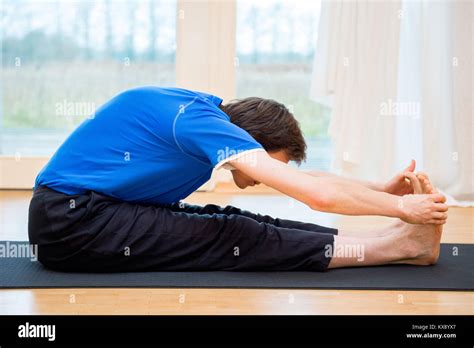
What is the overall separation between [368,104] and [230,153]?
2.43 meters

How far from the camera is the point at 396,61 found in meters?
4.35

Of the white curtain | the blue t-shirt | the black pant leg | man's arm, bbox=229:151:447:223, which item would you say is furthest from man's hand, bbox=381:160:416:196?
the white curtain

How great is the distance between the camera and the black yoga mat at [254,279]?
7.45 feet

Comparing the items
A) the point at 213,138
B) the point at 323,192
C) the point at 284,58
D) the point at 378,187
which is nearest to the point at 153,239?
the point at 213,138

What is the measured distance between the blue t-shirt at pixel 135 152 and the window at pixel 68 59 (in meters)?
2.21

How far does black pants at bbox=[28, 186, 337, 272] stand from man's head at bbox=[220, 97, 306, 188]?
0.18 m

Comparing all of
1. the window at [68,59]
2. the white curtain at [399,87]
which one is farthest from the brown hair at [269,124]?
the window at [68,59]

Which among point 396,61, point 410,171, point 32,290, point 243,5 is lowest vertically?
point 32,290

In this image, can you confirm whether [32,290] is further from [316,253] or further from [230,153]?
[316,253]

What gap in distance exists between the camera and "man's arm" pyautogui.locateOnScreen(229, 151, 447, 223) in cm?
209

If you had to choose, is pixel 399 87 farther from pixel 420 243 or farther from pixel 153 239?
pixel 153 239

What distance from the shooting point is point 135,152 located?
2.32 meters
